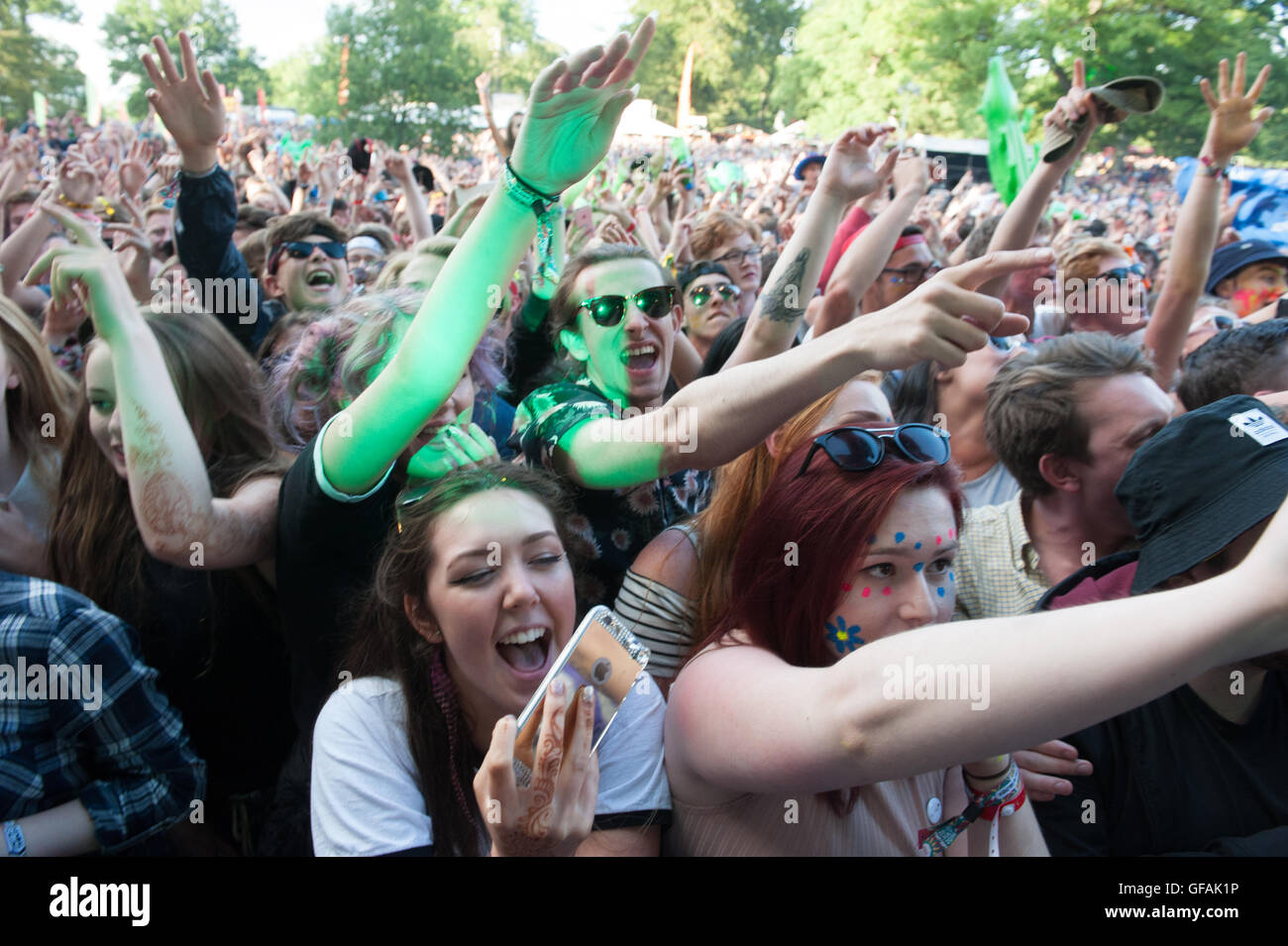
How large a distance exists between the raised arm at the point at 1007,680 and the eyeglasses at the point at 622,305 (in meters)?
1.42

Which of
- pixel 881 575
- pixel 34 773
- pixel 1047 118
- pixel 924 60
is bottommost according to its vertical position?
pixel 34 773

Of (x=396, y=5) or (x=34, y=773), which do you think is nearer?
(x=34, y=773)

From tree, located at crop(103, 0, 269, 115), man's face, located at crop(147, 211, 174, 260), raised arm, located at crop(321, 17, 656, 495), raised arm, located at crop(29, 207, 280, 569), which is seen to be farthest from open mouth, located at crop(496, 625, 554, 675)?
tree, located at crop(103, 0, 269, 115)

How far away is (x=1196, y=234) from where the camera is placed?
3000 millimetres

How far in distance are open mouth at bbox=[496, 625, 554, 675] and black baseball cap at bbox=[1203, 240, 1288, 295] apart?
4268 millimetres

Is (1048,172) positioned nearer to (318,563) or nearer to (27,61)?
(318,563)

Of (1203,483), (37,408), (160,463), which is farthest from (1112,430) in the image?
(37,408)

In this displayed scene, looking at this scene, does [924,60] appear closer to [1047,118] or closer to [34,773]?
[1047,118]

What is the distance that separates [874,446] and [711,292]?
109 inches

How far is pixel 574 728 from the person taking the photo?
46.6 inches

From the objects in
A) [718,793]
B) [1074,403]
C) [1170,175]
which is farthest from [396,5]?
[1170,175]

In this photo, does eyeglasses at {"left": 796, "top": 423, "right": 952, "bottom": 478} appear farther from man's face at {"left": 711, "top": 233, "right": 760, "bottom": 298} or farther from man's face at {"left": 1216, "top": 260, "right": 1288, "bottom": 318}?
man's face at {"left": 1216, "top": 260, "right": 1288, "bottom": 318}

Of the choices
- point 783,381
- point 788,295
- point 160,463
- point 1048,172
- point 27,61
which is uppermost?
point 27,61

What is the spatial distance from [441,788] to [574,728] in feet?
1.32
